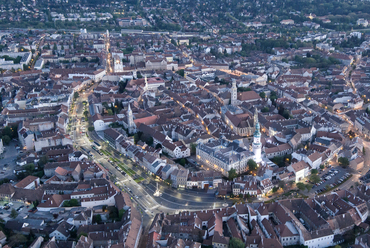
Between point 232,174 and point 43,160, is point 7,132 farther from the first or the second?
point 232,174

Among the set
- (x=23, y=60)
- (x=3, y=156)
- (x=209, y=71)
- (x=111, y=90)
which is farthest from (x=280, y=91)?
(x=23, y=60)

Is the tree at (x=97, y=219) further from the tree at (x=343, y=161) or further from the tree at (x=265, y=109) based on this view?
the tree at (x=265, y=109)

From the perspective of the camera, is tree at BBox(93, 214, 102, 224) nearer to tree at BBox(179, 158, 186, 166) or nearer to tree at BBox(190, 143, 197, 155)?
tree at BBox(179, 158, 186, 166)

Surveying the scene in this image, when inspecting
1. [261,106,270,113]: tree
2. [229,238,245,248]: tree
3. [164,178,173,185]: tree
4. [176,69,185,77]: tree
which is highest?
[229,238,245,248]: tree

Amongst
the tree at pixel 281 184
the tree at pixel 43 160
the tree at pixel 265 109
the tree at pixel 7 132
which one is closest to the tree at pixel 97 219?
the tree at pixel 43 160

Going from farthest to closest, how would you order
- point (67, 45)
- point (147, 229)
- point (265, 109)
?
point (67, 45) < point (265, 109) < point (147, 229)

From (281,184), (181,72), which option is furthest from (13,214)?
(181,72)

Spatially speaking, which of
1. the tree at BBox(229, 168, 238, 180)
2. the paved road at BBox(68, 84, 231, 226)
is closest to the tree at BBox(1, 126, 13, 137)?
the paved road at BBox(68, 84, 231, 226)

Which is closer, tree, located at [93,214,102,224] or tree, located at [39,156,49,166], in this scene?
tree, located at [93,214,102,224]

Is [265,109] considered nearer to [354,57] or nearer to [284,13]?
[354,57]
